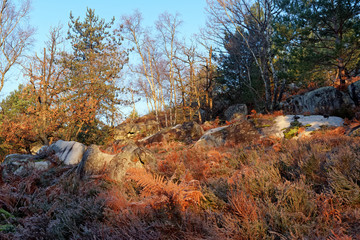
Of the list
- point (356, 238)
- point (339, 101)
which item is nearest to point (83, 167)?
point (356, 238)

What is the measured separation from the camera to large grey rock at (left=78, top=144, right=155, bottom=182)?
5.24 meters

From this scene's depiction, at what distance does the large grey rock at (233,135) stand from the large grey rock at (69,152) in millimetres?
4732

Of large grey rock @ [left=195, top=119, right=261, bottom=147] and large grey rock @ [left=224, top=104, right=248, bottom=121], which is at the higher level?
large grey rock @ [left=224, top=104, right=248, bottom=121]

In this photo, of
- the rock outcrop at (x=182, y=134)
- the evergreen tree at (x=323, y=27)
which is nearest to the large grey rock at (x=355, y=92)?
the evergreen tree at (x=323, y=27)

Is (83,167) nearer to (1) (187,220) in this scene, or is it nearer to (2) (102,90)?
(1) (187,220)

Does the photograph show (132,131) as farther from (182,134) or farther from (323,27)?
(323,27)

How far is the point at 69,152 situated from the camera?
902 centimetres

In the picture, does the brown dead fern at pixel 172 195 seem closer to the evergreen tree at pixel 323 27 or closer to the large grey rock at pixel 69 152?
the large grey rock at pixel 69 152

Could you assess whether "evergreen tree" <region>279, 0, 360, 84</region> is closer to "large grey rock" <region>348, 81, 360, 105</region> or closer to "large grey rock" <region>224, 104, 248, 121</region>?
"large grey rock" <region>348, 81, 360, 105</region>

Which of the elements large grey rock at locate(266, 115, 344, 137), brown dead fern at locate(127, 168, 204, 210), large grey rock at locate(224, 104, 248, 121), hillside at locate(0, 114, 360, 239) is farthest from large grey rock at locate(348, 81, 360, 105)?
brown dead fern at locate(127, 168, 204, 210)

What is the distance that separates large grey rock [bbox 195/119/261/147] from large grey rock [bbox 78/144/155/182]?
472cm

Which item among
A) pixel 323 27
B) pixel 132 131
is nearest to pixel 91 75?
pixel 132 131

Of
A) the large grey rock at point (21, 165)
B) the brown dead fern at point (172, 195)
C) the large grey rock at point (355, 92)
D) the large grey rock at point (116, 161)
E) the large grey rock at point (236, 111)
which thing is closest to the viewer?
the brown dead fern at point (172, 195)

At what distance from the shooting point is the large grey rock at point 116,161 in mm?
Answer: 5236
